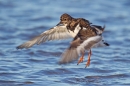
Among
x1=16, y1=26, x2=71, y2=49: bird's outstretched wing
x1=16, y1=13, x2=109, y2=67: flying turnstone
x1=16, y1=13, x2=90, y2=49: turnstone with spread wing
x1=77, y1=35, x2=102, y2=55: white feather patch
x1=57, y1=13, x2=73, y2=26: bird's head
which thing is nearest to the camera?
x1=16, y1=13, x2=109, y2=67: flying turnstone

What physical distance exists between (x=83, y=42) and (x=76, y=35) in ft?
1.47

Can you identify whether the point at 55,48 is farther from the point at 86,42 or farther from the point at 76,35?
the point at 86,42

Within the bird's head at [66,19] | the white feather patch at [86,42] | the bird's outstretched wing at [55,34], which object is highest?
the bird's head at [66,19]

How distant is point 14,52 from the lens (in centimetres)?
986

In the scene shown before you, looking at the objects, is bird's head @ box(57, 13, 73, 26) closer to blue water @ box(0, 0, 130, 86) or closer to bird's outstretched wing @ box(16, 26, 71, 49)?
bird's outstretched wing @ box(16, 26, 71, 49)

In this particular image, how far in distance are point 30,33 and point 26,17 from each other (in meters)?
1.99

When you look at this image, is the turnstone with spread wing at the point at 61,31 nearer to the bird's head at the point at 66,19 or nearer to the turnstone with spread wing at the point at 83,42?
the bird's head at the point at 66,19

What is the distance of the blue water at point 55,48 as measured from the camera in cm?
790

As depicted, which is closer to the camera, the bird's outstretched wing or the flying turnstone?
the flying turnstone

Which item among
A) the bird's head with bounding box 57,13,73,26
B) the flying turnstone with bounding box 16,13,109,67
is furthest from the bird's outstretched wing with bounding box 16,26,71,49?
the bird's head with bounding box 57,13,73,26

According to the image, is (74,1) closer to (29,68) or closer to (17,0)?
(17,0)

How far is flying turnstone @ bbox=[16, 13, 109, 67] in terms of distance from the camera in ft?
21.3

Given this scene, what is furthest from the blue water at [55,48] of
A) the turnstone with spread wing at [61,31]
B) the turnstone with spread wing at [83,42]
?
the turnstone with spread wing at [83,42]

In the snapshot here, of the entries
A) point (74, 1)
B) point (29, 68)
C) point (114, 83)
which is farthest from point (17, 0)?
point (114, 83)
